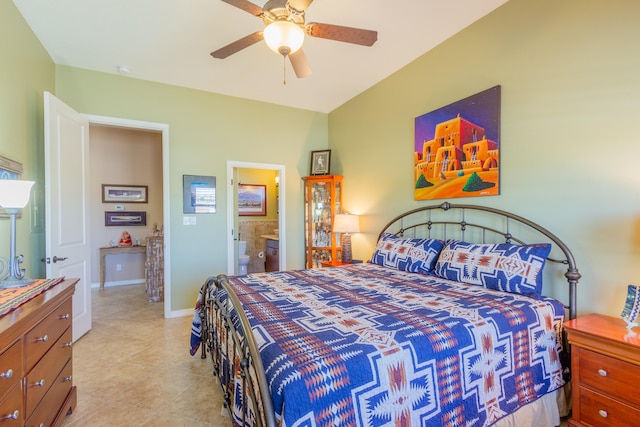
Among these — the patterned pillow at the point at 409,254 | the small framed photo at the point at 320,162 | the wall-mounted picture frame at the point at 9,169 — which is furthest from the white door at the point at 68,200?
the patterned pillow at the point at 409,254

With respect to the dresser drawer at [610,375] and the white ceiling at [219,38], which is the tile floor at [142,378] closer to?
the dresser drawer at [610,375]

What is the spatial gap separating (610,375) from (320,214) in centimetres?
355

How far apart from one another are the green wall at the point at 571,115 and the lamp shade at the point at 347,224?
4.76ft

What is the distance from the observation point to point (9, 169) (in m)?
2.21

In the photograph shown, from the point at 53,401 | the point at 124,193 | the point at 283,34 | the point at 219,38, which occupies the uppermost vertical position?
the point at 219,38

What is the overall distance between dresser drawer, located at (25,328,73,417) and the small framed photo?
3508mm

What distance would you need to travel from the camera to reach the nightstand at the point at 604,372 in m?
1.40

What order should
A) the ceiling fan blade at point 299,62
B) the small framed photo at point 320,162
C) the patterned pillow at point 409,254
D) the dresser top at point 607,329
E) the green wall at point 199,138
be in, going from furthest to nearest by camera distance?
the small framed photo at point 320,162
the green wall at point 199,138
the patterned pillow at point 409,254
the ceiling fan blade at point 299,62
the dresser top at point 607,329

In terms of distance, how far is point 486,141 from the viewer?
8.27ft

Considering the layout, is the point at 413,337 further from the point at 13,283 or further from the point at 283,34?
the point at 13,283

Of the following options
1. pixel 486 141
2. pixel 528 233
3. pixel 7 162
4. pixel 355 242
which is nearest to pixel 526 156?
pixel 486 141

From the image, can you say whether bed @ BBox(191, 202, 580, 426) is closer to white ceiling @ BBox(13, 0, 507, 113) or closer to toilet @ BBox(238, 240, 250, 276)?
white ceiling @ BBox(13, 0, 507, 113)

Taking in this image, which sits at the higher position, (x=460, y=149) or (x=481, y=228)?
(x=460, y=149)

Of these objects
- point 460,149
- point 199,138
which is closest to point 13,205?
point 199,138
